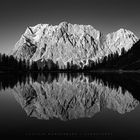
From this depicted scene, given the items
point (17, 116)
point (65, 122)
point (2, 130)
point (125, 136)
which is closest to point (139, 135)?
point (125, 136)

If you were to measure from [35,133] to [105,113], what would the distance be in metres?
10.2

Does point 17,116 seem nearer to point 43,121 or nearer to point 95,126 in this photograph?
point 43,121

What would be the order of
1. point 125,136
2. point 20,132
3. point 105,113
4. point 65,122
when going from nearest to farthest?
point 125,136
point 20,132
point 65,122
point 105,113

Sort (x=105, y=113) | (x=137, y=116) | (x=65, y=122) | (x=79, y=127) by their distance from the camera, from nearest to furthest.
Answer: (x=79, y=127) < (x=65, y=122) < (x=137, y=116) < (x=105, y=113)

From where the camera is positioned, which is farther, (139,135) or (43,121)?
(43,121)

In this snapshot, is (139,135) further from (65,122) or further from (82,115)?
(82,115)

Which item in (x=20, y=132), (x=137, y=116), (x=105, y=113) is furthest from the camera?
(x=105, y=113)

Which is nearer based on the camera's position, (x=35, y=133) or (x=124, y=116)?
(x=35, y=133)

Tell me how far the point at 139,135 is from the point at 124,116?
22.7ft

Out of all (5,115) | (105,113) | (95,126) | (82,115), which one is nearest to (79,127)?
(95,126)

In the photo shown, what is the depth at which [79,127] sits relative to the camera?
1862 cm

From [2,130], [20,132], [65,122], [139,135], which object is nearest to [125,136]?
[139,135]

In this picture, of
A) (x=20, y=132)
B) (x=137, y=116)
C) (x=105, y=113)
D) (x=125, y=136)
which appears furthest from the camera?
(x=105, y=113)

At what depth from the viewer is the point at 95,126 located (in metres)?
19.0
